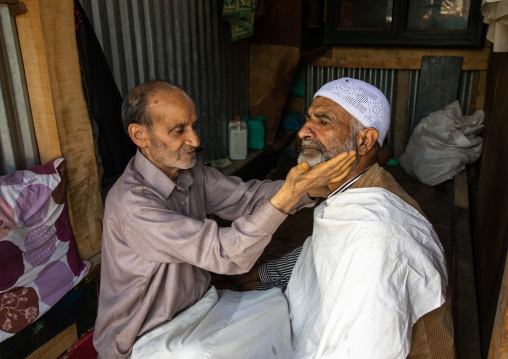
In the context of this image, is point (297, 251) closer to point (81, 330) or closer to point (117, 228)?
point (117, 228)

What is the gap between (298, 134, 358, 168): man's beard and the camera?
2.15 m

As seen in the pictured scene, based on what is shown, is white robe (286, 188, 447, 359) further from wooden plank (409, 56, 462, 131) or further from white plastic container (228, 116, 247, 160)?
wooden plank (409, 56, 462, 131)

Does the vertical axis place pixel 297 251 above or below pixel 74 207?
below

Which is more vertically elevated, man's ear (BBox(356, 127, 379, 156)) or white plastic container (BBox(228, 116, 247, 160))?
man's ear (BBox(356, 127, 379, 156))

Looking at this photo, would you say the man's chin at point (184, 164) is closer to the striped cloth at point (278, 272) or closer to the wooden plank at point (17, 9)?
the striped cloth at point (278, 272)

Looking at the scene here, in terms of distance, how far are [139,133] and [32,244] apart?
75 cm

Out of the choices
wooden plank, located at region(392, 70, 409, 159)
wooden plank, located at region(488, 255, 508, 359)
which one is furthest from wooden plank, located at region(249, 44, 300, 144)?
wooden plank, located at region(488, 255, 508, 359)

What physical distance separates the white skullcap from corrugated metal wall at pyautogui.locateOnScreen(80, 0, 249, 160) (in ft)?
5.87

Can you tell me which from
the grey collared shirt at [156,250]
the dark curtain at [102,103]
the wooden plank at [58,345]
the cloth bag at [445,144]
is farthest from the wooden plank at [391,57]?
the wooden plank at [58,345]

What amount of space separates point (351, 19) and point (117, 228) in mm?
4919

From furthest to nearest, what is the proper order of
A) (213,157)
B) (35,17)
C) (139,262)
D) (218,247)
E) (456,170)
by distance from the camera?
(456,170) → (213,157) → (35,17) → (139,262) → (218,247)

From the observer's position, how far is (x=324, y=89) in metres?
2.23

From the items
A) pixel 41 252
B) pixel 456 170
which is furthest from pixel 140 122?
pixel 456 170

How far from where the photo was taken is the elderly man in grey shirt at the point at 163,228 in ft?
6.19
